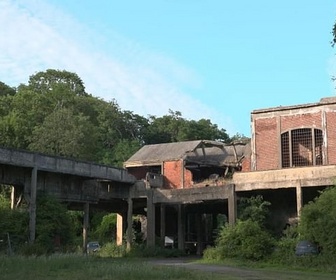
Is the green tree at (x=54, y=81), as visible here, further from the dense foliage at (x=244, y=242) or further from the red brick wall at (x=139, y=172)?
the dense foliage at (x=244, y=242)

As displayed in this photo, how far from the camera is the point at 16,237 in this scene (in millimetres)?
32062

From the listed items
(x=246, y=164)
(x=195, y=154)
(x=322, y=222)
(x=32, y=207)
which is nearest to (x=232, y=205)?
(x=246, y=164)

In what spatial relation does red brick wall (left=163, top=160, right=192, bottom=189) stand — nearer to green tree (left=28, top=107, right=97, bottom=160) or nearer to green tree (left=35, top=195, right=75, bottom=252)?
green tree (left=35, top=195, right=75, bottom=252)

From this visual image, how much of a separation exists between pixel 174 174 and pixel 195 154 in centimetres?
276

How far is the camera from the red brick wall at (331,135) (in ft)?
Answer: 124

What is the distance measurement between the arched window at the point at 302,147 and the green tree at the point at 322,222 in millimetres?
8186

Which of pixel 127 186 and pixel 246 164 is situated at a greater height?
pixel 246 164

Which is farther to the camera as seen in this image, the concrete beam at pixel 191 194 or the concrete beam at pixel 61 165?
the concrete beam at pixel 191 194

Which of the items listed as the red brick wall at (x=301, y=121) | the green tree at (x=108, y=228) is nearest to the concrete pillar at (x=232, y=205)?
the red brick wall at (x=301, y=121)

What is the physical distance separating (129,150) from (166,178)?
78.0 ft

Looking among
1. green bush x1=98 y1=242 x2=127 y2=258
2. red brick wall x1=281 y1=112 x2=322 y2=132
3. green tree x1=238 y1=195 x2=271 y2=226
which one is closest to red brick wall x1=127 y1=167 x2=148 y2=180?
green bush x1=98 y1=242 x2=127 y2=258

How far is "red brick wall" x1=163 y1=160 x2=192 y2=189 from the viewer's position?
46625 mm

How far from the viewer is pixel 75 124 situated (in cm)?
6506

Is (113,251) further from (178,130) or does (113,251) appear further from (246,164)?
(178,130)
